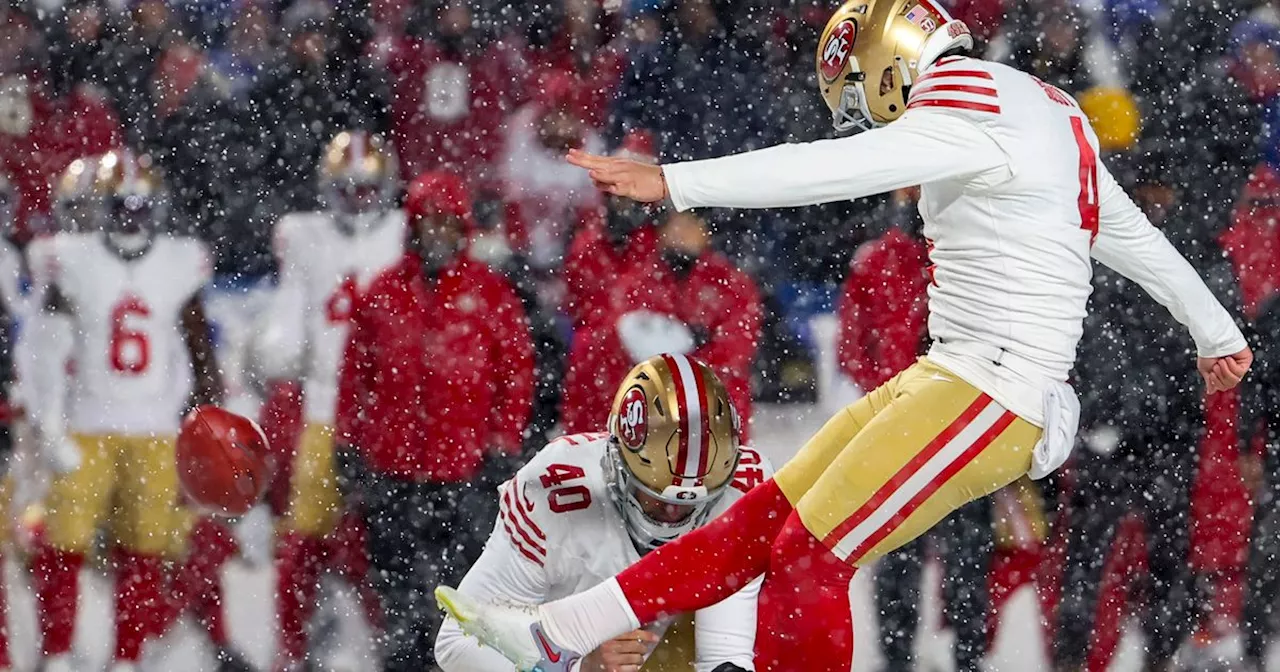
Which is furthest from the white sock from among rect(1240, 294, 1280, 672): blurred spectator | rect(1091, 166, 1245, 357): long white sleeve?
rect(1240, 294, 1280, 672): blurred spectator

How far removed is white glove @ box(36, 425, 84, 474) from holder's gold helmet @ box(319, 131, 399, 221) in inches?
32.4

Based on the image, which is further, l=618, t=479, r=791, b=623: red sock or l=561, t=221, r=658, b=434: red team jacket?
→ l=561, t=221, r=658, b=434: red team jacket

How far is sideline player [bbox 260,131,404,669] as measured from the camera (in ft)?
11.7

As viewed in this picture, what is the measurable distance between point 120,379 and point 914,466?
2238mm

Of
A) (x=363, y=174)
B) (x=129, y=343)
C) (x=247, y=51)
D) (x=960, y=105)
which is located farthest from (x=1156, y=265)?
(x=129, y=343)

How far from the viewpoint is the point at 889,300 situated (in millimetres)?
3527

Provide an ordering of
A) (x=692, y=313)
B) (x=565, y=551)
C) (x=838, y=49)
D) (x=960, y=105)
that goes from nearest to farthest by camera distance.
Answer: (x=960, y=105)
(x=838, y=49)
(x=565, y=551)
(x=692, y=313)

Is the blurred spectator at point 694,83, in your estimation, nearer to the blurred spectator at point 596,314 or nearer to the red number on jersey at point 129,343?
the blurred spectator at point 596,314

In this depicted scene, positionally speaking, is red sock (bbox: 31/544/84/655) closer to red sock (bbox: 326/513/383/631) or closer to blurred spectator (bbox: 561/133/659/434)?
red sock (bbox: 326/513/383/631)

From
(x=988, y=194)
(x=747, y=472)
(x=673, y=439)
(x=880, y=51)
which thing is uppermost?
(x=880, y=51)

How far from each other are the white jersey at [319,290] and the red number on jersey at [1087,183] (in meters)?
1.81

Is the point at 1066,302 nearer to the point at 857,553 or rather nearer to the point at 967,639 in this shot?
the point at 857,553

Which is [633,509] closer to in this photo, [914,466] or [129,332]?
[914,466]

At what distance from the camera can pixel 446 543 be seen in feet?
11.6
